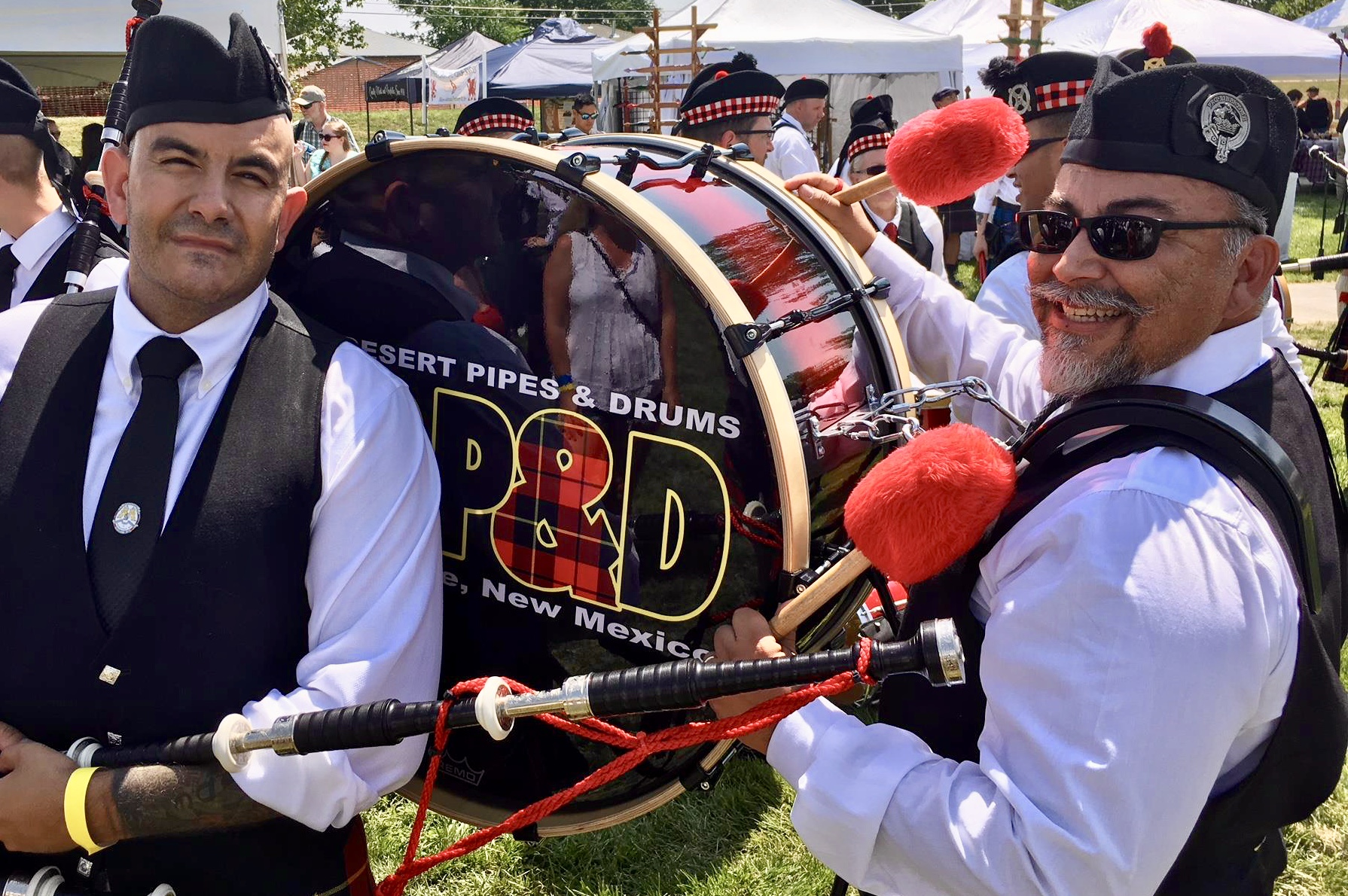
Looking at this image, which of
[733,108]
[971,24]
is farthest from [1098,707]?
[971,24]

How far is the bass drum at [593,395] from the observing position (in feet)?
6.65

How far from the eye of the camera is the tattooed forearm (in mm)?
1741

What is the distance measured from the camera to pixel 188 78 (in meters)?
1.95

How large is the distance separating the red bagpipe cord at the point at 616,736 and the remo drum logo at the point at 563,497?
0.32m

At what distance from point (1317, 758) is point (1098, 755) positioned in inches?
15.0

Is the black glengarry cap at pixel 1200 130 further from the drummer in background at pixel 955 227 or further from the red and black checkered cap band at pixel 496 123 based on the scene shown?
the drummer in background at pixel 955 227

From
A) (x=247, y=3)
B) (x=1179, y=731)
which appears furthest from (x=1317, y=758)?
(x=247, y=3)

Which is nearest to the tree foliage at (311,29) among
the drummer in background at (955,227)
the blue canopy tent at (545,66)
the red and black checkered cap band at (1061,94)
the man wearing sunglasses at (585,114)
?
the blue canopy tent at (545,66)

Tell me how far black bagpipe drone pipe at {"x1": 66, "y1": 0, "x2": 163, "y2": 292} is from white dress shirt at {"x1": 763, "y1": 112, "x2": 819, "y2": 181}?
4119mm

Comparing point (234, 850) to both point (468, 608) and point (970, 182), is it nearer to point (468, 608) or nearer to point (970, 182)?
point (468, 608)

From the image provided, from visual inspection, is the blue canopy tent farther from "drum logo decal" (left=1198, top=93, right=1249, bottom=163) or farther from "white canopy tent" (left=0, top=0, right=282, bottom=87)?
"drum logo decal" (left=1198, top=93, right=1249, bottom=163)

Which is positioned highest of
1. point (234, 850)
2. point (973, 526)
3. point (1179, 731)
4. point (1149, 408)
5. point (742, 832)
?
point (1149, 408)

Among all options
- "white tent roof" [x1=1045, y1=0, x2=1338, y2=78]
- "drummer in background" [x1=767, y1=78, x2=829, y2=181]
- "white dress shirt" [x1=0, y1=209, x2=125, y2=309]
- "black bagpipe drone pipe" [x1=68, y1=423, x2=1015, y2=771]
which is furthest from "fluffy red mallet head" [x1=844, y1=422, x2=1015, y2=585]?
"white tent roof" [x1=1045, y1=0, x2=1338, y2=78]

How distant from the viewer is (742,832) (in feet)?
11.0
